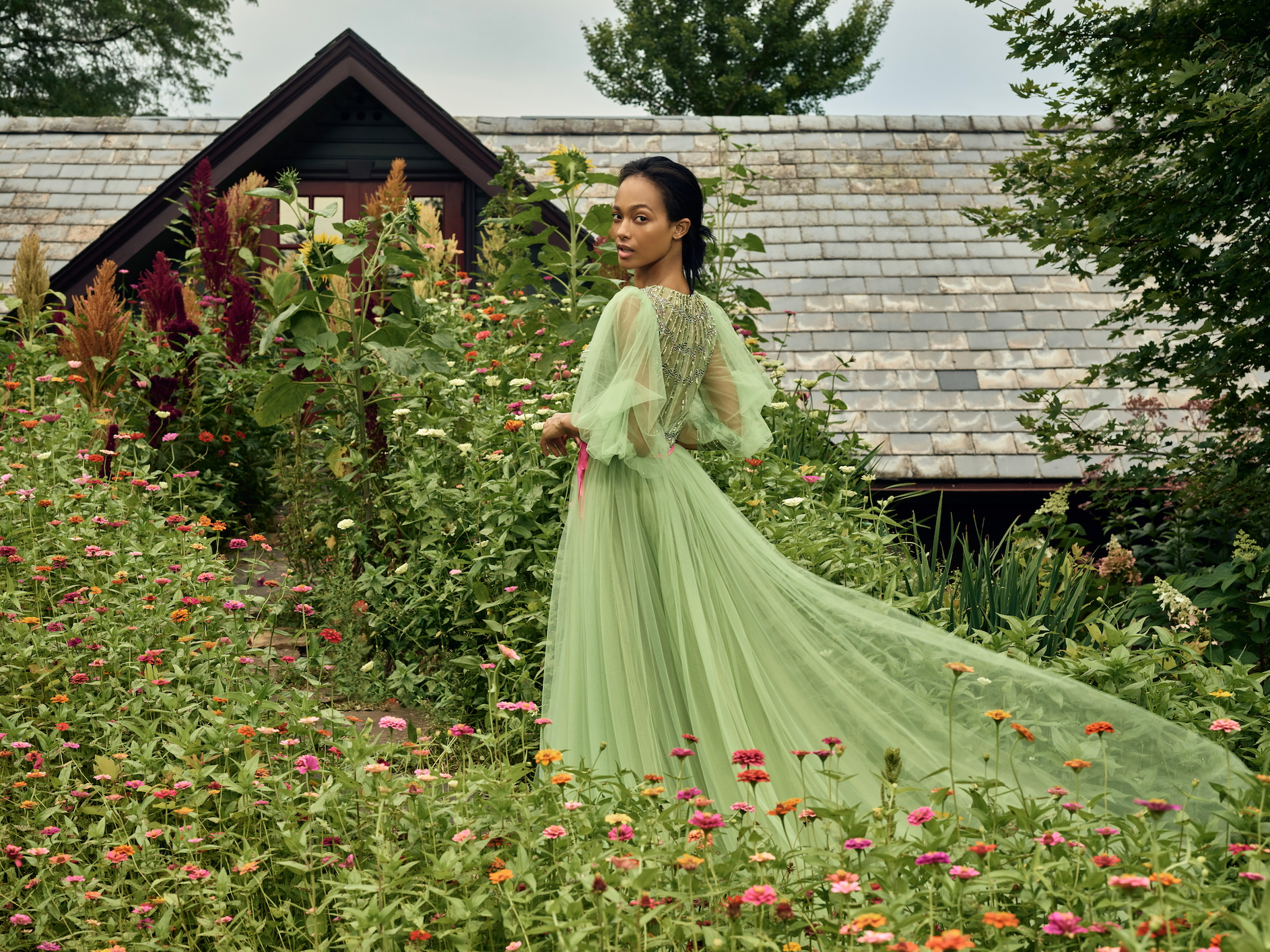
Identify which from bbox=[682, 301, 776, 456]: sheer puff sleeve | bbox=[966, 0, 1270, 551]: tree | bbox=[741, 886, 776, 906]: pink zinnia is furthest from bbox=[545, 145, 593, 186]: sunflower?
bbox=[741, 886, 776, 906]: pink zinnia

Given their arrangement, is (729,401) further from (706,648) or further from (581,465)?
(706,648)

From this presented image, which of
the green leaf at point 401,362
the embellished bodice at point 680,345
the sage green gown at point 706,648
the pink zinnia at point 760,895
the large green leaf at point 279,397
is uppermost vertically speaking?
the green leaf at point 401,362

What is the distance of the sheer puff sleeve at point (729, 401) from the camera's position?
2.97 meters

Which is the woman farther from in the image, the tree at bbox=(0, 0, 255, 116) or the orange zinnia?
the tree at bbox=(0, 0, 255, 116)

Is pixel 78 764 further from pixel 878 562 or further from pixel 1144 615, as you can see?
pixel 1144 615

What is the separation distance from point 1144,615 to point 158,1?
23.5m

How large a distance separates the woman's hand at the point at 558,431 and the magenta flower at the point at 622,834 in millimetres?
1129

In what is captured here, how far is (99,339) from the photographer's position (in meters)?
4.96

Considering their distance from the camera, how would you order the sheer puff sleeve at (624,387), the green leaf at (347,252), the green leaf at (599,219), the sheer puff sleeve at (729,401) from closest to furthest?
the sheer puff sleeve at (624,387) → the sheer puff sleeve at (729,401) → the green leaf at (347,252) → the green leaf at (599,219)

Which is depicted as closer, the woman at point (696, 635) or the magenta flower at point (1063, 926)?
the magenta flower at point (1063, 926)

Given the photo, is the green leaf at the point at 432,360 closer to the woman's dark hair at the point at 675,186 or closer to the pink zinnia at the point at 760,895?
the woman's dark hair at the point at 675,186

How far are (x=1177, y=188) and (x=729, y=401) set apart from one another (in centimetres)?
241

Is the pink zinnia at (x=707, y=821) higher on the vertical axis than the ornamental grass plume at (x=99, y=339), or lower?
lower

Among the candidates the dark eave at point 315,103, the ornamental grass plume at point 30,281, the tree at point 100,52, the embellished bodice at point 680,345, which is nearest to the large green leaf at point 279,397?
the embellished bodice at point 680,345
